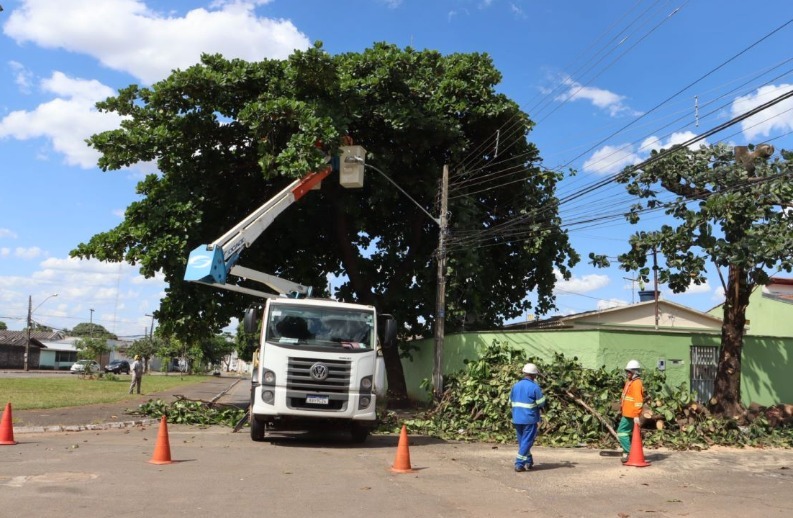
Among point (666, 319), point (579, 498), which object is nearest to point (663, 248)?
point (579, 498)

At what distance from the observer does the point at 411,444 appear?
1385cm

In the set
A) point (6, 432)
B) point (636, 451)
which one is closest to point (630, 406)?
point (636, 451)

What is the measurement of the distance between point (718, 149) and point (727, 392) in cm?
575

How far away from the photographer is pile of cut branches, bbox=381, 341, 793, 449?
1396 cm

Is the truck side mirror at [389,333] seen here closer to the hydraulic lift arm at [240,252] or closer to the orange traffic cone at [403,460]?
the orange traffic cone at [403,460]

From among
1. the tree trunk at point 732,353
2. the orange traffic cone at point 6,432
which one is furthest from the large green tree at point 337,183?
the orange traffic cone at point 6,432

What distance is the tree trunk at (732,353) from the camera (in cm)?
1567

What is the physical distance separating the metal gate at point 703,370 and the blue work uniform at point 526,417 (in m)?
8.35

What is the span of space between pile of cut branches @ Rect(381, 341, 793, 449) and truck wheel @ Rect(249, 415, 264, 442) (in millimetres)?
3692

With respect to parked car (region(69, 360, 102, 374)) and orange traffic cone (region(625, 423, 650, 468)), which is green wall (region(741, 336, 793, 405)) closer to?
orange traffic cone (region(625, 423, 650, 468))

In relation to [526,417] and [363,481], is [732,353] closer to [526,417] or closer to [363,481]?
[526,417]

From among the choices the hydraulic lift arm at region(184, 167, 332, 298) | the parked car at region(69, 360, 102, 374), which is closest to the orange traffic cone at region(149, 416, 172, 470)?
the hydraulic lift arm at region(184, 167, 332, 298)

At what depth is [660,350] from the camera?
16.6 meters

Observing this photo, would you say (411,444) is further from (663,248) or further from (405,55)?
(405,55)
